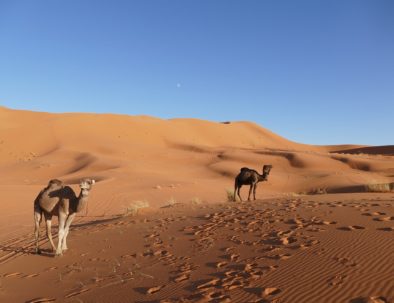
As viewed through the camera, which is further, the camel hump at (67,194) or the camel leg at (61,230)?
the camel hump at (67,194)

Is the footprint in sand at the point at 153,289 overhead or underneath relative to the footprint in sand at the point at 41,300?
overhead

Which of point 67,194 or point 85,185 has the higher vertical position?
point 85,185

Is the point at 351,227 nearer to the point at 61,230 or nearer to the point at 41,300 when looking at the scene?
the point at 41,300

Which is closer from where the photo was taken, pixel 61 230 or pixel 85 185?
pixel 85 185

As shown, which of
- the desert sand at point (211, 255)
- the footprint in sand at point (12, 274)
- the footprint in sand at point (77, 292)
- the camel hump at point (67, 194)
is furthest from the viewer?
the camel hump at point (67, 194)

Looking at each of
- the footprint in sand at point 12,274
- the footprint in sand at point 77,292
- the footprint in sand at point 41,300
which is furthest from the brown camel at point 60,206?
the footprint in sand at point 41,300

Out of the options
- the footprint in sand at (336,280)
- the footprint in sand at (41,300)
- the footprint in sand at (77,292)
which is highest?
the footprint in sand at (336,280)

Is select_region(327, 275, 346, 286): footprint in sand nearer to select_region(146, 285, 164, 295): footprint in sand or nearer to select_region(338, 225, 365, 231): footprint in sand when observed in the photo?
select_region(146, 285, 164, 295): footprint in sand

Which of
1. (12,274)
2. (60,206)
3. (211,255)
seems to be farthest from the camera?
(60,206)

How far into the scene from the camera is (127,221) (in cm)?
1295

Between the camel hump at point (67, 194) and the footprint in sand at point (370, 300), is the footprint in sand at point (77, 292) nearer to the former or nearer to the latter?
the camel hump at point (67, 194)

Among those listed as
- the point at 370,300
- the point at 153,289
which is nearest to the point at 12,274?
the point at 153,289

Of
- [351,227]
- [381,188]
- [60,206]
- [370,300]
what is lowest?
[370,300]

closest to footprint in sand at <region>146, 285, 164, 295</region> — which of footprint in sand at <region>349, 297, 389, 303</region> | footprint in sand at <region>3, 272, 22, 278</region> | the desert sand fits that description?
the desert sand
